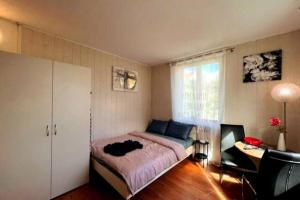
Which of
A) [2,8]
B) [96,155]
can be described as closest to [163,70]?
[96,155]

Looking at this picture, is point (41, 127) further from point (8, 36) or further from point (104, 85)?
point (104, 85)

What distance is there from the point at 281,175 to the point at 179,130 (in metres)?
2.03

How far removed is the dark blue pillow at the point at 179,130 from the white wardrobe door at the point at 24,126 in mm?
2369

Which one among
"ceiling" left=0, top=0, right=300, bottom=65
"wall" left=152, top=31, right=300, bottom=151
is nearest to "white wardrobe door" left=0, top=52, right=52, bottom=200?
"ceiling" left=0, top=0, right=300, bottom=65

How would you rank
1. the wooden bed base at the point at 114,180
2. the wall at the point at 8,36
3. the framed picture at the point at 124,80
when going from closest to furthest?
the wooden bed base at the point at 114,180, the wall at the point at 8,36, the framed picture at the point at 124,80

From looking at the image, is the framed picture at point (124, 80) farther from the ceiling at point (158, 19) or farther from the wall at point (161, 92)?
the ceiling at point (158, 19)

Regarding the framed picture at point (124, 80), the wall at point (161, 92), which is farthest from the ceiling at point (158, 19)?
the wall at point (161, 92)

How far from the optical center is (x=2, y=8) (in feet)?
5.56

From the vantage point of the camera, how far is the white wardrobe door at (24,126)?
1584 mm

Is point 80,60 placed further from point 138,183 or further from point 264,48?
point 264,48

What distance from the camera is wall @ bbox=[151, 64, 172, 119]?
3.89m

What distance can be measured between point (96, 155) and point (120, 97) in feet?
4.90

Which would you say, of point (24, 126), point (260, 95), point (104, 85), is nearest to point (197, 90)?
point (260, 95)

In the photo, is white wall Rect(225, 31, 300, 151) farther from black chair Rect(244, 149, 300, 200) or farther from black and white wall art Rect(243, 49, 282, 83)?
black chair Rect(244, 149, 300, 200)
